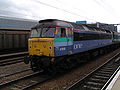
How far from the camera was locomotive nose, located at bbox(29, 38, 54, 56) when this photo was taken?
802cm

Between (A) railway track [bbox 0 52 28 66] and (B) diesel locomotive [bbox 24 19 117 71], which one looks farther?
(A) railway track [bbox 0 52 28 66]

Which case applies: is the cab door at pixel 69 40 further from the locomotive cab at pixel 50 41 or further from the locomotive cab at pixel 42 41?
the locomotive cab at pixel 42 41

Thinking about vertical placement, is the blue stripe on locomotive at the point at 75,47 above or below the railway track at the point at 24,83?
above

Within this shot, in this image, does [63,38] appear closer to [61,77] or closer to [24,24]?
[61,77]

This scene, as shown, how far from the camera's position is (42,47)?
8398 millimetres

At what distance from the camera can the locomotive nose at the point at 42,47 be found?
8023mm

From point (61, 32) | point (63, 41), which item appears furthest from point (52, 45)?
point (61, 32)

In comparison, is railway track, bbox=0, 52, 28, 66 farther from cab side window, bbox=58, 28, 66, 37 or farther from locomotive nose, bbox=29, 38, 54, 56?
cab side window, bbox=58, 28, 66, 37

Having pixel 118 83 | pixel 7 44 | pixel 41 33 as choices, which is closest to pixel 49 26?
pixel 41 33

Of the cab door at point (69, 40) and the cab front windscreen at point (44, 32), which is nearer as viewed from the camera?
the cab front windscreen at point (44, 32)

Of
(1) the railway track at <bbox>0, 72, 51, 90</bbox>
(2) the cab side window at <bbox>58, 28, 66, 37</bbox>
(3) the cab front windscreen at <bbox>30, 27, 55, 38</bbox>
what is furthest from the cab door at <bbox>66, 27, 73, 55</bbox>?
(1) the railway track at <bbox>0, 72, 51, 90</bbox>

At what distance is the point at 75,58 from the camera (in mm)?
10406

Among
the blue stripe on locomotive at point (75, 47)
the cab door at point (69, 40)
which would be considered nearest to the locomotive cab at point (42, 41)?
the blue stripe on locomotive at point (75, 47)

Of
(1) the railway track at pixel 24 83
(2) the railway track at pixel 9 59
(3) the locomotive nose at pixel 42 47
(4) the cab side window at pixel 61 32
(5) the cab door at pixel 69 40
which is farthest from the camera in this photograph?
(2) the railway track at pixel 9 59
